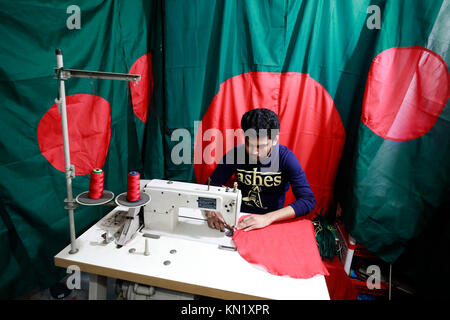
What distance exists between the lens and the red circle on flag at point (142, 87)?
77.5 inches

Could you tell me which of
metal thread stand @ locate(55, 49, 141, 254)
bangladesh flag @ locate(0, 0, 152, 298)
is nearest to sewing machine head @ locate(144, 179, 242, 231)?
metal thread stand @ locate(55, 49, 141, 254)

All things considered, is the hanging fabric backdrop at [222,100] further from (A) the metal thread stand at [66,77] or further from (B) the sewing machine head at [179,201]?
(B) the sewing machine head at [179,201]

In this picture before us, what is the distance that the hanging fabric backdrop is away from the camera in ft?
4.25

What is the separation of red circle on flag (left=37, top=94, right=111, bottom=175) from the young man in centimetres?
79

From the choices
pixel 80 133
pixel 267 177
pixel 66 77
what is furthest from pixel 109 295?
pixel 66 77

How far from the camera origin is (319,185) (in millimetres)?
2047

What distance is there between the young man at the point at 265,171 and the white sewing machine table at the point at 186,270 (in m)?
0.30

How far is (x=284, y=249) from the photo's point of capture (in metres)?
1.19

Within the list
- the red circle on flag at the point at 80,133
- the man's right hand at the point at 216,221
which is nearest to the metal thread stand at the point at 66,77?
the red circle on flag at the point at 80,133

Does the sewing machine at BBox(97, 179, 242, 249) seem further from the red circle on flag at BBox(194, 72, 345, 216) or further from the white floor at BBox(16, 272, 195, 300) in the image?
the red circle on flag at BBox(194, 72, 345, 216)

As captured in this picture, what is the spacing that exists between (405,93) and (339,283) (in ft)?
A: 4.32

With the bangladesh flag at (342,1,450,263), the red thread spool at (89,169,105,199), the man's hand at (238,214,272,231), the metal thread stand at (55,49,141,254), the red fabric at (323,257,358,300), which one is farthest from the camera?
the red fabric at (323,257,358,300)

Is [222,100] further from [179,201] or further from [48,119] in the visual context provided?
[48,119]
